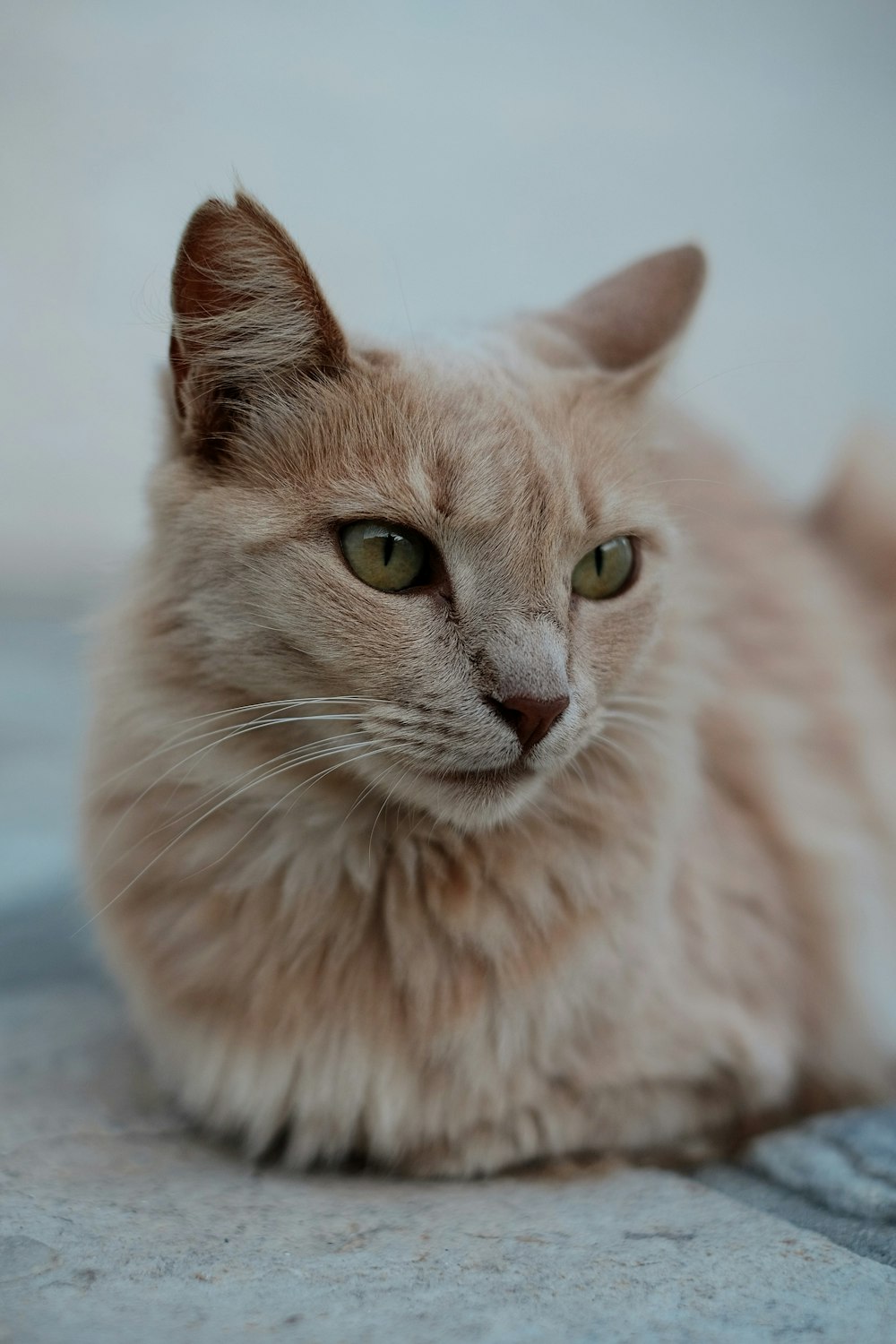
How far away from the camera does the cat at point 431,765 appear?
105 centimetres

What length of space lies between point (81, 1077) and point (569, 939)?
2.17 ft

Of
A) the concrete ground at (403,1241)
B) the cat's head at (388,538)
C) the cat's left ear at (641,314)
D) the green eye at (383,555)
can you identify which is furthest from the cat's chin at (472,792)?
the cat's left ear at (641,314)

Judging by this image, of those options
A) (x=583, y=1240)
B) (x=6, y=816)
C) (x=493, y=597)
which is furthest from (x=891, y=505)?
(x=6, y=816)

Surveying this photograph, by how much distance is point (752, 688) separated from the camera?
167 cm

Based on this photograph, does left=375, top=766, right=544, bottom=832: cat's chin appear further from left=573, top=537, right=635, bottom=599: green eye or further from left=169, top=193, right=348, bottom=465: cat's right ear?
left=169, top=193, right=348, bottom=465: cat's right ear

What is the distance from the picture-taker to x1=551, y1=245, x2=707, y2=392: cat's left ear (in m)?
1.36

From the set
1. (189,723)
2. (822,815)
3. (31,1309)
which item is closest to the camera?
(31,1309)

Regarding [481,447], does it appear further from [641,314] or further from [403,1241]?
[403,1241]

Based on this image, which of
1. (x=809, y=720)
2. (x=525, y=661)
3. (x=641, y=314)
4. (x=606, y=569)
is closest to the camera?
(x=525, y=661)

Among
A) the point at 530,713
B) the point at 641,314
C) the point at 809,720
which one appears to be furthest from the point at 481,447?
the point at 809,720

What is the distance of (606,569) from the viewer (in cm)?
119

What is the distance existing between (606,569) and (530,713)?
25cm

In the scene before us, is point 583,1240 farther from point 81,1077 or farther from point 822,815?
point 822,815

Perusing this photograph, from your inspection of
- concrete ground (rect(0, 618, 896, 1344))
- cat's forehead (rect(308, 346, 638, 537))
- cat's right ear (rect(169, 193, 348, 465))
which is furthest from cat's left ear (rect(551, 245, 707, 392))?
concrete ground (rect(0, 618, 896, 1344))
